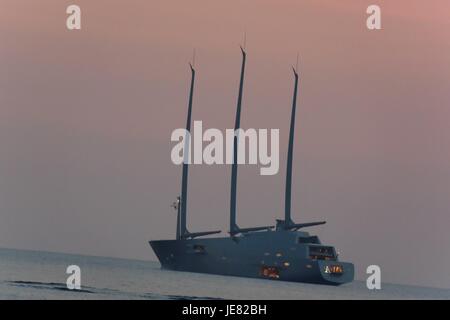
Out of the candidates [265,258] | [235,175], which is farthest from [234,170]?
[265,258]

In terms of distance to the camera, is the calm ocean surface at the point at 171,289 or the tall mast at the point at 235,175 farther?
the tall mast at the point at 235,175

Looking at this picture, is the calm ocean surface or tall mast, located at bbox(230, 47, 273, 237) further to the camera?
tall mast, located at bbox(230, 47, 273, 237)

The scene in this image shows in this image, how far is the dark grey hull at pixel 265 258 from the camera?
128 meters

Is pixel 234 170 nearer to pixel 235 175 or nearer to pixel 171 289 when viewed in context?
pixel 235 175

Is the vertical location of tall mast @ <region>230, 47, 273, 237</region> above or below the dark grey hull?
above

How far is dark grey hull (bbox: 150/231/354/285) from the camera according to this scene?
12825 cm

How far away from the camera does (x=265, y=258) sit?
432 feet

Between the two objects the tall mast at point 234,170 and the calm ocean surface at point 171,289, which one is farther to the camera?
the tall mast at point 234,170

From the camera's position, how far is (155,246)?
15150 cm

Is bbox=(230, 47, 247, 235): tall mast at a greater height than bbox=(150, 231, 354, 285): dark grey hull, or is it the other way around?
bbox=(230, 47, 247, 235): tall mast

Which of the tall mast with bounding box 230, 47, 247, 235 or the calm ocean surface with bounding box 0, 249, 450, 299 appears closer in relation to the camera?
the calm ocean surface with bounding box 0, 249, 450, 299

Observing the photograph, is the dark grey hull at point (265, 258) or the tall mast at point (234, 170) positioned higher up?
the tall mast at point (234, 170)
